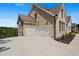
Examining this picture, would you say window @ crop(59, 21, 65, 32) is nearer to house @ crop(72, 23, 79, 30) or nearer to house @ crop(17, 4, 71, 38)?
house @ crop(17, 4, 71, 38)

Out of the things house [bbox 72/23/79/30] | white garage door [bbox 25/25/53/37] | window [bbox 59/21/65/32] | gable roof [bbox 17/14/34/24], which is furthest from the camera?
window [bbox 59/21/65/32]

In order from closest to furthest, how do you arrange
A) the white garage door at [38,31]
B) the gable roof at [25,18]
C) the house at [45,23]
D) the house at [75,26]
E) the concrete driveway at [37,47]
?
the concrete driveway at [37,47]
the gable roof at [25,18]
the house at [75,26]
the house at [45,23]
the white garage door at [38,31]

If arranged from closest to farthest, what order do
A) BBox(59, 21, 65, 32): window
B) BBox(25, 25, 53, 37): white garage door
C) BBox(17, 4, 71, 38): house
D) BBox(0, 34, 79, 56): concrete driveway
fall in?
BBox(0, 34, 79, 56): concrete driveway → BBox(17, 4, 71, 38): house → BBox(25, 25, 53, 37): white garage door → BBox(59, 21, 65, 32): window

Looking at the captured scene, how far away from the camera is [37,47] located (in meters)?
6.79

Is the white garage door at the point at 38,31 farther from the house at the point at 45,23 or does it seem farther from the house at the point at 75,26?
the house at the point at 75,26

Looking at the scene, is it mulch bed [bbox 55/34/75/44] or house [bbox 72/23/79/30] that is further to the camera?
mulch bed [bbox 55/34/75/44]

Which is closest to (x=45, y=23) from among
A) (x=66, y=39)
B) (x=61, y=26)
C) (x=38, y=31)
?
(x=38, y=31)

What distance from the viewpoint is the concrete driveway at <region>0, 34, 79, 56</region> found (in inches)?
250

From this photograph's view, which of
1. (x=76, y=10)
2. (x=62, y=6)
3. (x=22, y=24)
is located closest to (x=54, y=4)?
(x=62, y=6)

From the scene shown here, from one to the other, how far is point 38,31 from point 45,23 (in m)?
0.68

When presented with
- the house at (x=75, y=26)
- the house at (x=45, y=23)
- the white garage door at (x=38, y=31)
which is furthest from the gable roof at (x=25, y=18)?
Answer: the house at (x=75, y=26)

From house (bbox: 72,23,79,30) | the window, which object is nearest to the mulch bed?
the window

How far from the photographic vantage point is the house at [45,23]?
7.33 m

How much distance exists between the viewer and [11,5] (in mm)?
6535
